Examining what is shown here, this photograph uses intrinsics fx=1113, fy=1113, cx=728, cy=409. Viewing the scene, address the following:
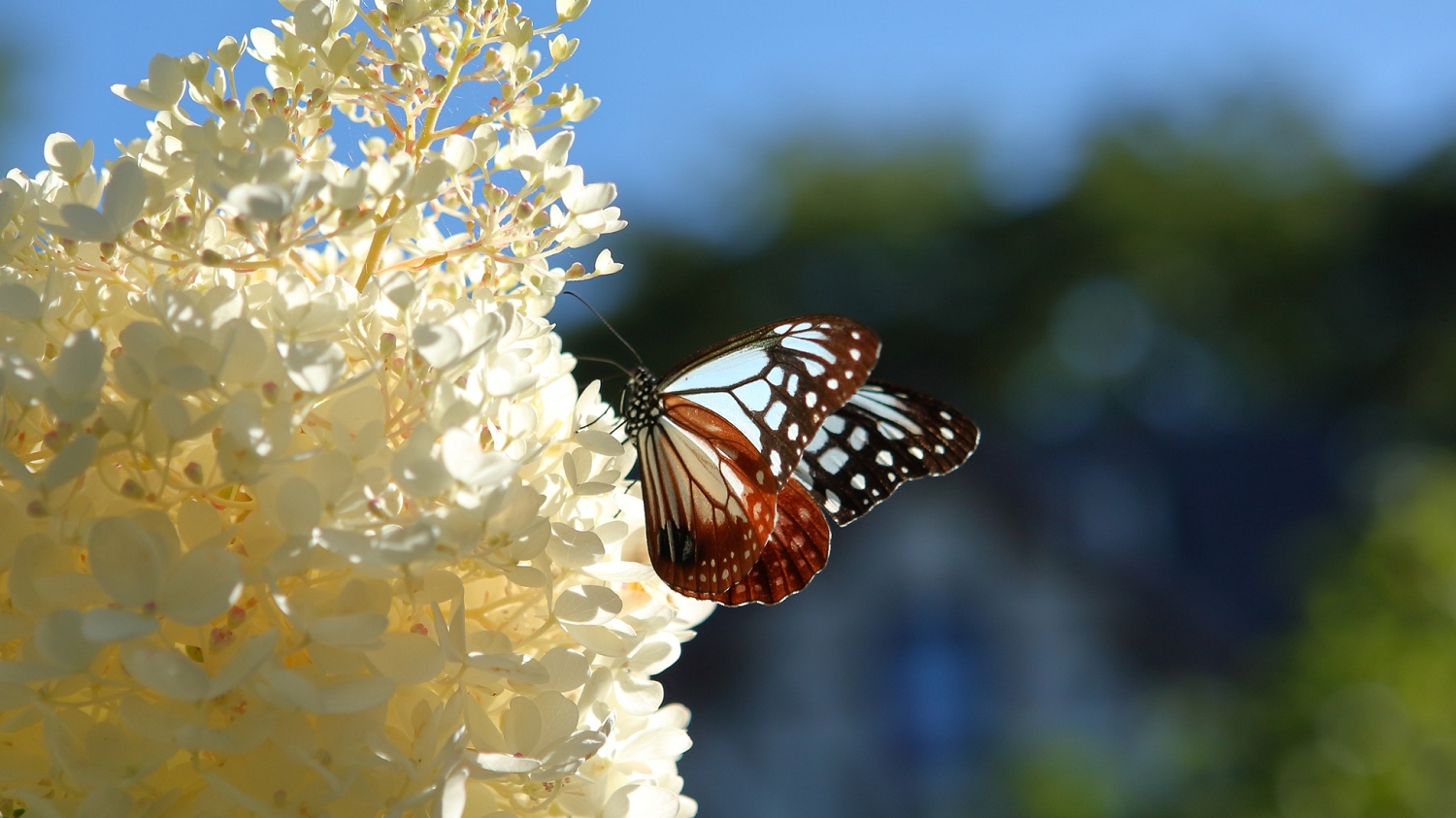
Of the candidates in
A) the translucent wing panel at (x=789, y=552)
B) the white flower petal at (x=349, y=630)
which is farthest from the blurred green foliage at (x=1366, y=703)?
the white flower petal at (x=349, y=630)

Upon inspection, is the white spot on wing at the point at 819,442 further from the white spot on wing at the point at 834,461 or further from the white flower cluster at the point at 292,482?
the white flower cluster at the point at 292,482

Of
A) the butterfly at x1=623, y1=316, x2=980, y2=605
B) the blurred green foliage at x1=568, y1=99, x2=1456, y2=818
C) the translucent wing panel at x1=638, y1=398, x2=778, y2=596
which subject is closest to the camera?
the translucent wing panel at x1=638, y1=398, x2=778, y2=596

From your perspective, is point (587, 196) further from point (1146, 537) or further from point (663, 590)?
point (1146, 537)

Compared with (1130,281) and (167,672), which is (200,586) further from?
(1130,281)

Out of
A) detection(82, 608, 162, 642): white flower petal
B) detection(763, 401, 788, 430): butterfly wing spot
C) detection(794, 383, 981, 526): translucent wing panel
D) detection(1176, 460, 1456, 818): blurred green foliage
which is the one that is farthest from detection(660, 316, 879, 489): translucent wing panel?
detection(1176, 460, 1456, 818): blurred green foliage

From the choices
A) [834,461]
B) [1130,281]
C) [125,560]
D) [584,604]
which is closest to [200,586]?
[125,560]

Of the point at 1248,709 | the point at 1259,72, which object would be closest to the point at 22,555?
the point at 1248,709

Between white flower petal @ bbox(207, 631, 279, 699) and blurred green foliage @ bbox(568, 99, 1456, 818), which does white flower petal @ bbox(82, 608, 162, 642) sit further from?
blurred green foliage @ bbox(568, 99, 1456, 818)

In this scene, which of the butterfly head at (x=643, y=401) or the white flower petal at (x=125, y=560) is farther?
the butterfly head at (x=643, y=401)
